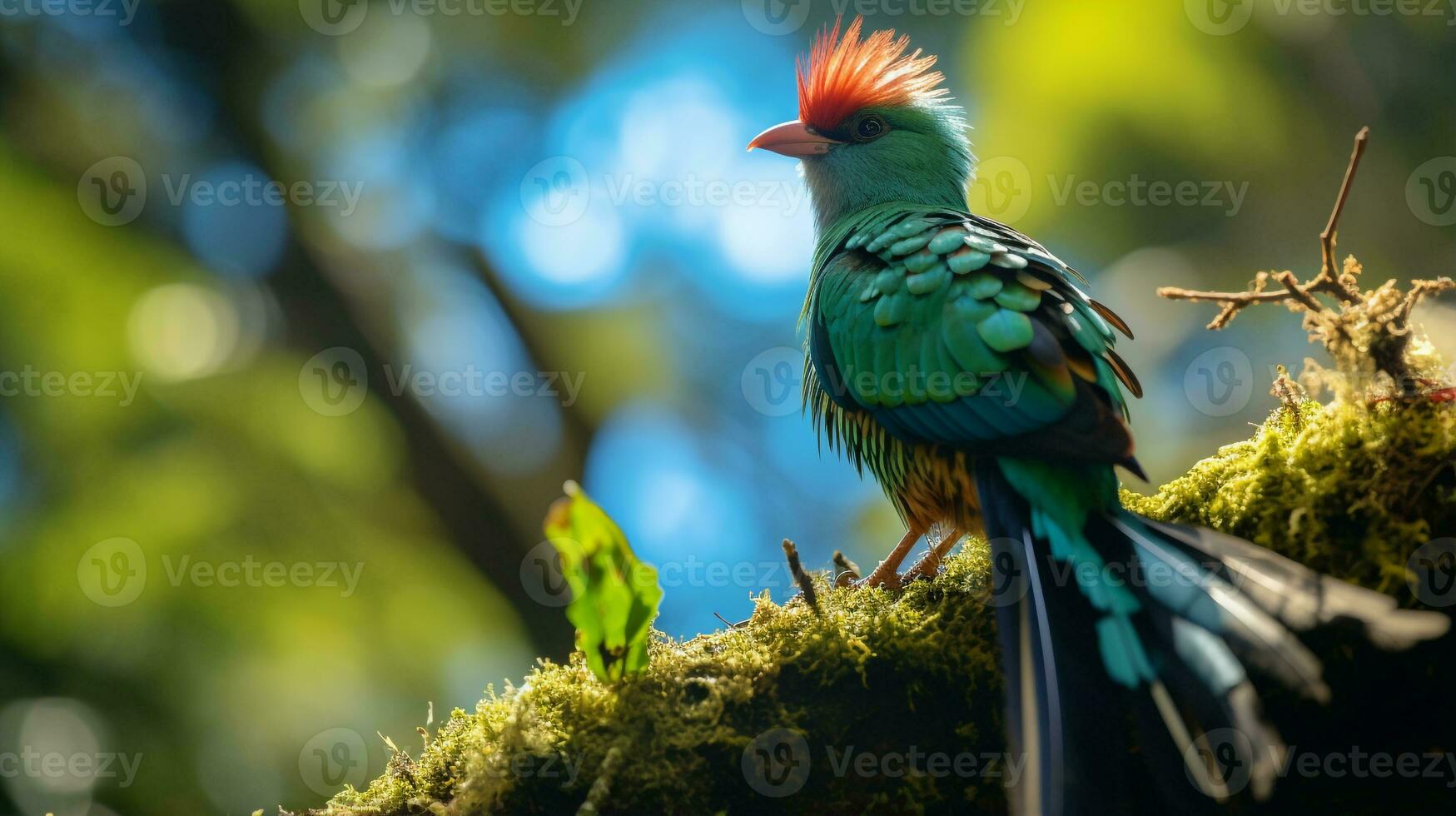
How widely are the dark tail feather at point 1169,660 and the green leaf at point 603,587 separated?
3.02ft

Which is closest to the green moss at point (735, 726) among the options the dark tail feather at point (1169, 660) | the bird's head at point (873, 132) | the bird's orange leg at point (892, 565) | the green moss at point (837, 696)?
the green moss at point (837, 696)

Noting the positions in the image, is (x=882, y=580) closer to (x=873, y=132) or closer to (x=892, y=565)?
(x=892, y=565)

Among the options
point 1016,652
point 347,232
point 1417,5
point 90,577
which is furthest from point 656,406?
point 1417,5

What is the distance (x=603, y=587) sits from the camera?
7.05 ft

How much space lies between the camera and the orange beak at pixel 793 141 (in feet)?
14.9

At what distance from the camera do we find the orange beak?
455 centimetres

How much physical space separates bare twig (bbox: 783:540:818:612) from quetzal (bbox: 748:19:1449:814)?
49cm

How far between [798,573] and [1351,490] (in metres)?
1.46

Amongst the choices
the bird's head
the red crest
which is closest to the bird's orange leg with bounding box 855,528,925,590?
the bird's head

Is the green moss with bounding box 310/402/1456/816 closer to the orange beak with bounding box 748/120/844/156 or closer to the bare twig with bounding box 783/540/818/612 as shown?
the bare twig with bounding box 783/540/818/612

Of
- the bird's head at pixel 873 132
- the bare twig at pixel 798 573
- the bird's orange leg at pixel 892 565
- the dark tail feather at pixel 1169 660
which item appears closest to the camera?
the dark tail feather at pixel 1169 660

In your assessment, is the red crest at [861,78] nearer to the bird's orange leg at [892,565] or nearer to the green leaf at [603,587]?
the bird's orange leg at [892,565]

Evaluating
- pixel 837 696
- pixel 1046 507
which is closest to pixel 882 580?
pixel 1046 507

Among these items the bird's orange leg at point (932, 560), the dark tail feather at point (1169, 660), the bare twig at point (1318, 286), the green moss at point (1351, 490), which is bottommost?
the dark tail feather at point (1169, 660)
